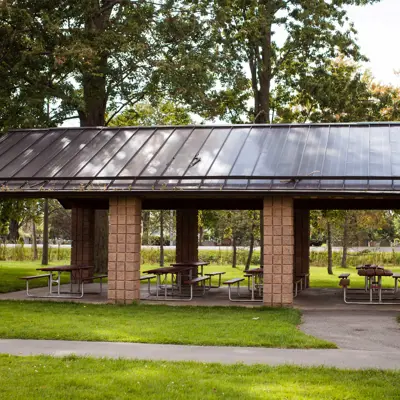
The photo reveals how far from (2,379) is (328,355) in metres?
4.27

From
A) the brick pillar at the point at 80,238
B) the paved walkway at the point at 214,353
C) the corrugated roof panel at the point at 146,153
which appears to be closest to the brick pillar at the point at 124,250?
the corrugated roof panel at the point at 146,153

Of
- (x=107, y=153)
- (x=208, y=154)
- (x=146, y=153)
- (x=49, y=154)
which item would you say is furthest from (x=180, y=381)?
(x=49, y=154)

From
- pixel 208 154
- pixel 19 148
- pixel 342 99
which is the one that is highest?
pixel 342 99

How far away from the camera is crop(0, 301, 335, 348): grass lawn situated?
10570 millimetres

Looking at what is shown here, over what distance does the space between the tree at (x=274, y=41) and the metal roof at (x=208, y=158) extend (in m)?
8.68

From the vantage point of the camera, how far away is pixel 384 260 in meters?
34.8

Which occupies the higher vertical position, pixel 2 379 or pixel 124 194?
pixel 124 194

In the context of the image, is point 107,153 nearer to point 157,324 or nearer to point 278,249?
point 278,249

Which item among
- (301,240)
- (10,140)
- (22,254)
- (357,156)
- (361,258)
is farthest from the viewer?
(22,254)

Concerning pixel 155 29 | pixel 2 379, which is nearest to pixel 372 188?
pixel 2 379

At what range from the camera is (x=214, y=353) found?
31.0ft

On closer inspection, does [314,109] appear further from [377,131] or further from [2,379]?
[2,379]

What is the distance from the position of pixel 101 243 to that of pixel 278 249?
1397cm

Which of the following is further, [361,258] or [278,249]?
[361,258]
